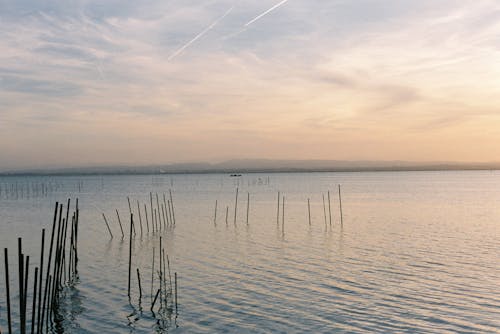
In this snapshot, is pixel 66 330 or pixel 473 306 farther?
pixel 473 306

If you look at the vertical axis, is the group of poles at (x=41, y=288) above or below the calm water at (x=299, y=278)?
above

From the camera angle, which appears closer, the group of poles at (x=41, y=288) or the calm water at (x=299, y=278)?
the group of poles at (x=41, y=288)

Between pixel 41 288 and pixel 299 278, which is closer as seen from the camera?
pixel 41 288

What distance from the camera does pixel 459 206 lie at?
51.8m

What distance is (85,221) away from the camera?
127ft

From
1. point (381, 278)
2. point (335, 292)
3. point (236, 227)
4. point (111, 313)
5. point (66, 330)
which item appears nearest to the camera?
point (66, 330)

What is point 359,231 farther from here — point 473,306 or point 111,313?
point 111,313

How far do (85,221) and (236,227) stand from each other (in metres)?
12.9

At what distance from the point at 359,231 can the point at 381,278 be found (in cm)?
1423

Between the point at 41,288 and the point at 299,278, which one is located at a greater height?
the point at 41,288

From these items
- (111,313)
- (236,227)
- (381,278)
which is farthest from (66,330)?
(236,227)

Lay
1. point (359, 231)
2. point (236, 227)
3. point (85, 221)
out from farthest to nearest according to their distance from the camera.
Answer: point (85, 221), point (236, 227), point (359, 231)

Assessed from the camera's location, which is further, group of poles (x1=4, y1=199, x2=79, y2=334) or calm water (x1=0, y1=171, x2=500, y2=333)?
calm water (x1=0, y1=171, x2=500, y2=333)

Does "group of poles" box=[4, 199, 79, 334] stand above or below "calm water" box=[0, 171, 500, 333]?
above
